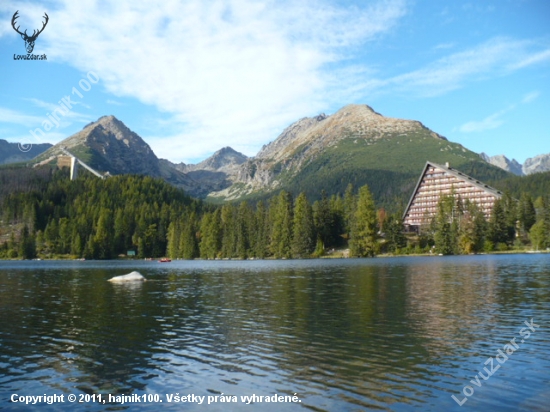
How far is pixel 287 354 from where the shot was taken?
23.6 metres

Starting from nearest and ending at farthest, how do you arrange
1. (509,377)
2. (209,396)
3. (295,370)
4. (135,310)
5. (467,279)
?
(209,396) < (509,377) < (295,370) < (135,310) < (467,279)

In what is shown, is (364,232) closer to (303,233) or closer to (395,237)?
(395,237)

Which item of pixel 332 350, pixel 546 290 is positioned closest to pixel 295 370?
pixel 332 350

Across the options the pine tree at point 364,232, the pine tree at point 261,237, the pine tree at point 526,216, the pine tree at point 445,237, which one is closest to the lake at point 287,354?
the pine tree at point 364,232

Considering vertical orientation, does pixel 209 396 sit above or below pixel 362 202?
below

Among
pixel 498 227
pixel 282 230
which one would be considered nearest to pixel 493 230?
pixel 498 227

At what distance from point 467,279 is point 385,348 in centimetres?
4266

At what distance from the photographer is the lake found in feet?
56.5

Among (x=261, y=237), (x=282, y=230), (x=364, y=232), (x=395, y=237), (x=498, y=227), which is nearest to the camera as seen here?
→ (x=364, y=232)

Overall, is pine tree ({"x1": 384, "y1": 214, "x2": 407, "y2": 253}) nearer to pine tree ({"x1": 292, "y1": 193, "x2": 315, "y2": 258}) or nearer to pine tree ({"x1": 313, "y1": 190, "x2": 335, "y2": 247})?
pine tree ({"x1": 313, "y1": 190, "x2": 335, "y2": 247})

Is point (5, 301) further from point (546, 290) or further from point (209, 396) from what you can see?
point (546, 290)

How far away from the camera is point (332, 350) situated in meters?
24.0

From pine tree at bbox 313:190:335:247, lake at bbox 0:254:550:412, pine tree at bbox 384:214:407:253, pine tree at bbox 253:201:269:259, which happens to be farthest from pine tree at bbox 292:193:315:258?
lake at bbox 0:254:550:412

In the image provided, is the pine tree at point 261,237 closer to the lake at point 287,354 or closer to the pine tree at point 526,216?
the pine tree at point 526,216
